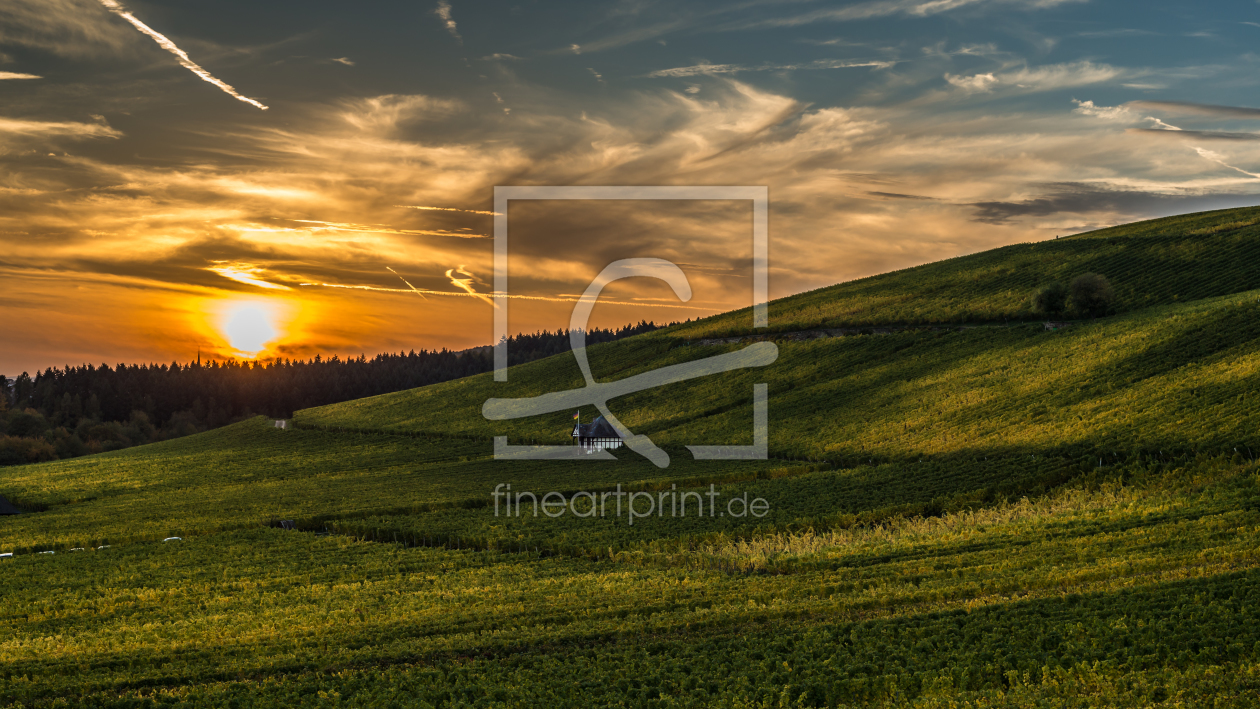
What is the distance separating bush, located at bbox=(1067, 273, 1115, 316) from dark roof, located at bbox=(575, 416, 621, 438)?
48.3 m

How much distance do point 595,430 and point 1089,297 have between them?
170 feet

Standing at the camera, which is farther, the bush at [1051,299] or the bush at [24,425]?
the bush at [24,425]

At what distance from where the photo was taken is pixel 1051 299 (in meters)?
84.6

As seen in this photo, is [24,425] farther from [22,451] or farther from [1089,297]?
[1089,297]

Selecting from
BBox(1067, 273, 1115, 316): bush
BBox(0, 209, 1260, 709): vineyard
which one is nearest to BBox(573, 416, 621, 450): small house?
BBox(0, 209, 1260, 709): vineyard

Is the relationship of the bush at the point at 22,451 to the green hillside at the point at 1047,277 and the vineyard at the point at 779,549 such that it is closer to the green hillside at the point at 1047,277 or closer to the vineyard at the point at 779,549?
the vineyard at the point at 779,549

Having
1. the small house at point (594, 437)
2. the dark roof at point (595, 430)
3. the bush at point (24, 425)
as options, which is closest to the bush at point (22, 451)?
the bush at point (24, 425)

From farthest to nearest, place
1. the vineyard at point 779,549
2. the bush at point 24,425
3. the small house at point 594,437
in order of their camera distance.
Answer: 1. the bush at point 24,425
2. the small house at point 594,437
3. the vineyard at point 779,549

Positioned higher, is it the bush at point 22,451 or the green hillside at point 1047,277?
the green hillside at point 1047,277

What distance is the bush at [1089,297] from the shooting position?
82.7m

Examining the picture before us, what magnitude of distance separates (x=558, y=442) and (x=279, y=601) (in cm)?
5286

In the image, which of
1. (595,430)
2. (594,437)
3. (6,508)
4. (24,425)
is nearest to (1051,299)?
(595,430)

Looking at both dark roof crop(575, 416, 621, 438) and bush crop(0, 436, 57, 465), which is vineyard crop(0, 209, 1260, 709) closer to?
dark roof crop(575, 416, 621, 438)

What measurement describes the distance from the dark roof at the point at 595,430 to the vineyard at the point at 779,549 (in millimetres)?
4393
